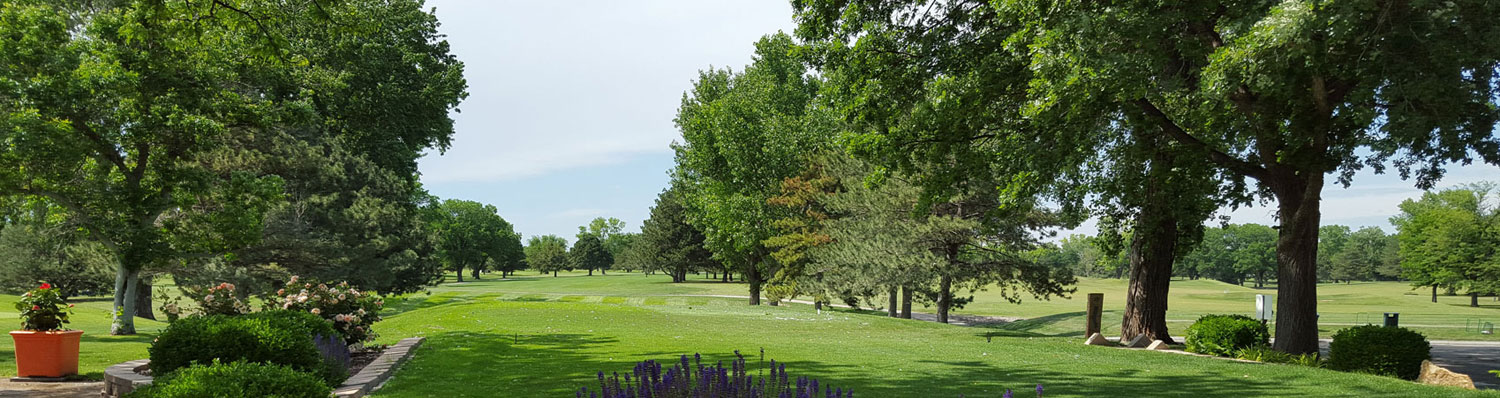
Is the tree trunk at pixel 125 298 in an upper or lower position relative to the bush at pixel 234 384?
lower

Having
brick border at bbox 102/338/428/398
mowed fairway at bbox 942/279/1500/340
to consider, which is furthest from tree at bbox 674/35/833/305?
brick border at bbox 102/338/428/398

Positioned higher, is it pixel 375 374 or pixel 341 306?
pixel 341 306

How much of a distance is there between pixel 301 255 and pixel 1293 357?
30089mm

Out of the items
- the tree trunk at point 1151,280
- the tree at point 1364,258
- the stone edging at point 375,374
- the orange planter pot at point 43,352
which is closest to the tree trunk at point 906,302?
the tree trunk at point 1151,280

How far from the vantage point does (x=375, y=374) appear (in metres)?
9.45

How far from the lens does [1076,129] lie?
45.3 feet

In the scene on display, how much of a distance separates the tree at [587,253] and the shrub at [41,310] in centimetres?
11662

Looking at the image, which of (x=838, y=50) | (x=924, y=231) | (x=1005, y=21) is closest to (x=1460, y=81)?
(x=1005, y=21)

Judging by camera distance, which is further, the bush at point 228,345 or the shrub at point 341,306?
the shrub at point 341,306

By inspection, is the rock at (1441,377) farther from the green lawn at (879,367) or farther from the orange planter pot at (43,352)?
the orange planter pot at (43,352)

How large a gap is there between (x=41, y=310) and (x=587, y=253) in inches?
4620

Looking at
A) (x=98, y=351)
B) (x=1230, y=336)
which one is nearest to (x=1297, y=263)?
(x=1230, y=336)

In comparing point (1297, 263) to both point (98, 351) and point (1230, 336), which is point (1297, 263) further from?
point (98, 351)

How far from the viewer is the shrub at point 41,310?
1038 cm
